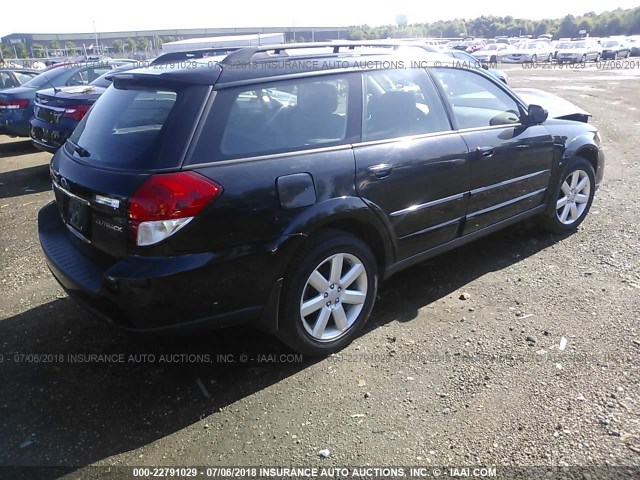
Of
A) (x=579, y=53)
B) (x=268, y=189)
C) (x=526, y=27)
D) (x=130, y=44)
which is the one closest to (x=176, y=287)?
(x=268, y=189)

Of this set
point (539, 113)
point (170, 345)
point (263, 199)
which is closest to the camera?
point (263, 199)

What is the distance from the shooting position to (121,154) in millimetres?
2793

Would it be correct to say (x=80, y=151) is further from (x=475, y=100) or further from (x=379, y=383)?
(x=475, y=100)

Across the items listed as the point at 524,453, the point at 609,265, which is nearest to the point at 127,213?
the point at 524,453

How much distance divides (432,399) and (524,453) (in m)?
0.55

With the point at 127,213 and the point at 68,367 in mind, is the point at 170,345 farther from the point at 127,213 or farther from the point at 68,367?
the point at 127,213

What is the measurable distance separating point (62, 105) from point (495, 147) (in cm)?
606

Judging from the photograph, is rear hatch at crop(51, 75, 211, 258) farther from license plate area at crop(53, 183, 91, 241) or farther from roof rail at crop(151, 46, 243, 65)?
roof rail at crop(151, 46, 243, 65)

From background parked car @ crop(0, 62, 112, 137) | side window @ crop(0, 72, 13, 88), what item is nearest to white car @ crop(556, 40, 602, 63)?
side window @ crop(0, 72, 13, 88)

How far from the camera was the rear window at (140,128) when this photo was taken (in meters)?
2.63

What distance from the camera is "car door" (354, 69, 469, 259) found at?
325 centimetres

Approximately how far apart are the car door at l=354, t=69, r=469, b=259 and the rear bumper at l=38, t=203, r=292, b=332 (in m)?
0.87

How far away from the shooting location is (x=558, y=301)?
151 inches

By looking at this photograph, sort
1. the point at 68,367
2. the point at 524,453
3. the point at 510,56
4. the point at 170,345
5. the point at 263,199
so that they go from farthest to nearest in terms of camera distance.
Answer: the point at 510,56, the point at 170,345, the point at 68,367, the point at 263,199, the point at 524,453
